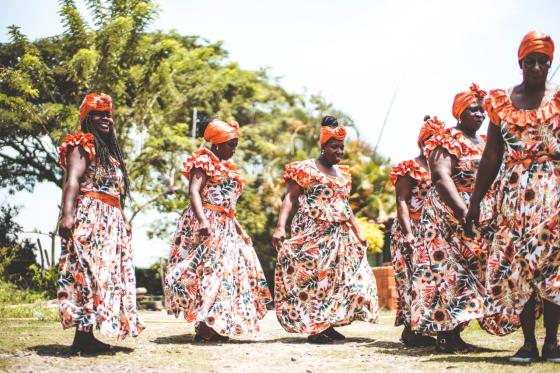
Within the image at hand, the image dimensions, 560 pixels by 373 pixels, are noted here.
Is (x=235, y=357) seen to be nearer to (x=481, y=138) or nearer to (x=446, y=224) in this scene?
(x=446, y=224)

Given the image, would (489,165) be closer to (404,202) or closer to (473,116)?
(473,116)

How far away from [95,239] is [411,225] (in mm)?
3048

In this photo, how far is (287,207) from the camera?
23.0 feet

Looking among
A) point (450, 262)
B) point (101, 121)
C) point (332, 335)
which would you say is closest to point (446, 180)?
point (450, 262)

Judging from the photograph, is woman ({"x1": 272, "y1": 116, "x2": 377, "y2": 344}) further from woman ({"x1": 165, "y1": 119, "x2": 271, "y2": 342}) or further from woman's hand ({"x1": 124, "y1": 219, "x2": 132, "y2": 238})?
woman's hand ({"x1": 124, "y1": 219, "x2": 132, "y2": 238})

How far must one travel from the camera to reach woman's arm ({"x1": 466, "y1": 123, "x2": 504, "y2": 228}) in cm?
454

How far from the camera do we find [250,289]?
6.79 metres

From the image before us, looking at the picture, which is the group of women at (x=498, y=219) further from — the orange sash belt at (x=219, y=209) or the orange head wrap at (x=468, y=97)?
the orange sash belt at (x=219, y=209)

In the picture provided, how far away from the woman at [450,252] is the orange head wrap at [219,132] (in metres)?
2.34

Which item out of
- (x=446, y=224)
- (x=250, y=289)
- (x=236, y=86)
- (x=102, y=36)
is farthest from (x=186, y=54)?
(x=446, y=224)

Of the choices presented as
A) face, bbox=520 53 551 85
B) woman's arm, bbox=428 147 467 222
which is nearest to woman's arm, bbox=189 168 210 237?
woman's arm, bbox=428 147 467 222

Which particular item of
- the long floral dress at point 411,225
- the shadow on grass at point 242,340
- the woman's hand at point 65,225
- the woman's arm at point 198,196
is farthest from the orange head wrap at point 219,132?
the woman's hand at point 65,225

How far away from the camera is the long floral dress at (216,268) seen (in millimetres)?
6418

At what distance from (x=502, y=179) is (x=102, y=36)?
14.3m
